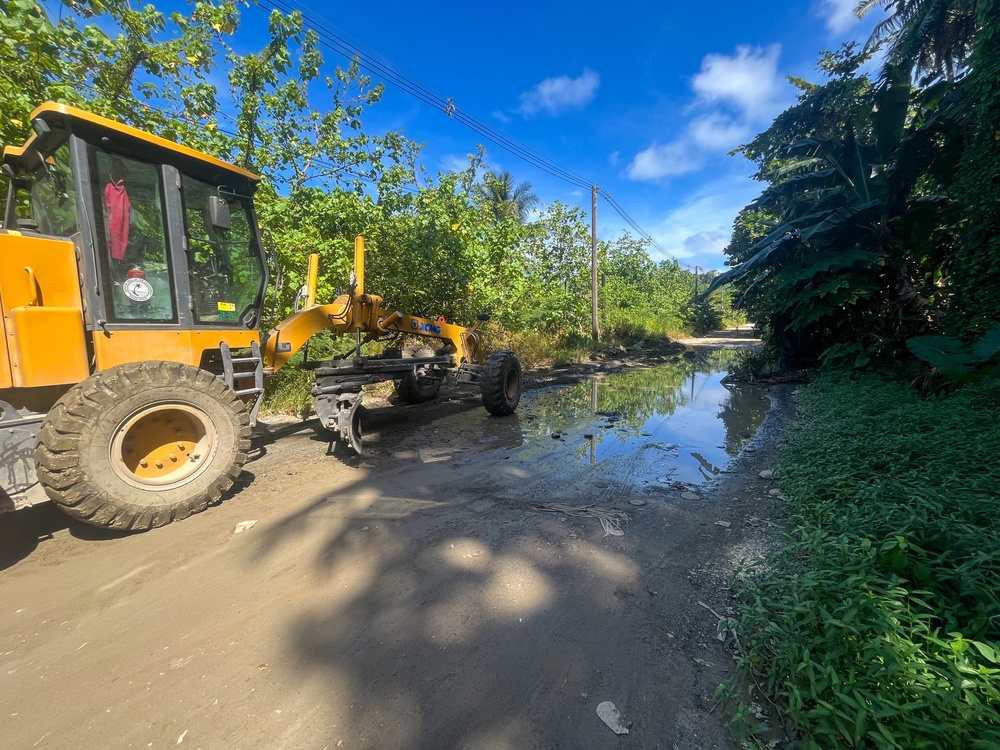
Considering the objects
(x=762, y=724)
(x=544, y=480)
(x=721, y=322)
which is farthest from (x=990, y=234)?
(x=721, y=322)

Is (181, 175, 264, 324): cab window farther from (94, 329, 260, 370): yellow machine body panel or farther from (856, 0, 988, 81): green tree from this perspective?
(856, 0, 988, 81): green tree

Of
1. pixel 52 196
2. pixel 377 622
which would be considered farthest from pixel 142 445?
pixel 377 622

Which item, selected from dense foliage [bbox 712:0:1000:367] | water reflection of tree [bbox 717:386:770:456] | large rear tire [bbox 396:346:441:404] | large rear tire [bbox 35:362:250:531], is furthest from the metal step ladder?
dense foliage [bbox 712:0:1000:367]

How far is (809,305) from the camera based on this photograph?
28.7ft

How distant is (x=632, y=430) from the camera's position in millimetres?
6109

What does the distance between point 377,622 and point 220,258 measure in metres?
3.64

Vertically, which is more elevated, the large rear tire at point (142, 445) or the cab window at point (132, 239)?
the cab window at point (132, 239)

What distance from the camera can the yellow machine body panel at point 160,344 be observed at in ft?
10.7

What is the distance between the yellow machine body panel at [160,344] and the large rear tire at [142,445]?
27cm

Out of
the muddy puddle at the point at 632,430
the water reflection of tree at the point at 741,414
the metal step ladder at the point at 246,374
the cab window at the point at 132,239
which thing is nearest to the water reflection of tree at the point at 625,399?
the muddy puddle at the point at 632,430

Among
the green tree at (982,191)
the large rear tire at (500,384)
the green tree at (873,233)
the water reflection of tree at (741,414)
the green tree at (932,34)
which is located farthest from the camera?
the green tree at (932,34)

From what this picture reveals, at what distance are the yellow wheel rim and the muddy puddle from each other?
2.92m

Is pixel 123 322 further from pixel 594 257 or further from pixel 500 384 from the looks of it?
pixel 594 257

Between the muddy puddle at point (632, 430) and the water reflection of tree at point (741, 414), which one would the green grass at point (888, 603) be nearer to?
the muddy puddle at point (632, 430)
